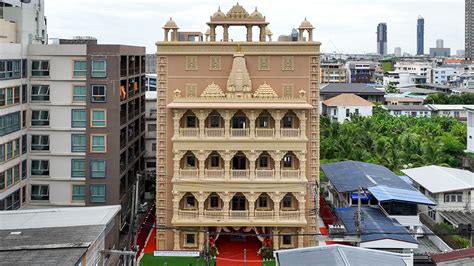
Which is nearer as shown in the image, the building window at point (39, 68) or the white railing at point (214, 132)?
the white railing at point (214, 132)

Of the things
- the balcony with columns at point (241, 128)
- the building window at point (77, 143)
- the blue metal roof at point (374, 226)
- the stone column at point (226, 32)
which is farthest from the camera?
the building window at point (77, 143)

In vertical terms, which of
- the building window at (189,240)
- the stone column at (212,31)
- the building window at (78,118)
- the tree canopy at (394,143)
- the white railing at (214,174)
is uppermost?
the stone column at (212,31)

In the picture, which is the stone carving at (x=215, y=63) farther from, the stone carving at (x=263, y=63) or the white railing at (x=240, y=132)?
the white railing at (x=240, y=132)

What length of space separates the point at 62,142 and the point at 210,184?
9.89 meters

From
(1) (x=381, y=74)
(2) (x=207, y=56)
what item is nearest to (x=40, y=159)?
(2) (x=207, y=56)

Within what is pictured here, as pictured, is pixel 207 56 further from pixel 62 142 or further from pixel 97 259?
pixel 97 259

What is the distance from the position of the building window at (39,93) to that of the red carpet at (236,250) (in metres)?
13.7

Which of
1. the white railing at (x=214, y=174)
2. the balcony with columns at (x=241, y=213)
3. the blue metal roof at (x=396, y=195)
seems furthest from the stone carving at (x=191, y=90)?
the blue metal roof at (x=396, y=195)

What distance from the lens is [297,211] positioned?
3288 centimetres

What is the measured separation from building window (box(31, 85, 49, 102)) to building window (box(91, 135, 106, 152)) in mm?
3825

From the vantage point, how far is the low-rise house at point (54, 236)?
19.2 meters

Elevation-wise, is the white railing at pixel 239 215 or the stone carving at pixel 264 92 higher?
the stone carving at pixel 264 92

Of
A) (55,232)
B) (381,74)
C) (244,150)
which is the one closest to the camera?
(55,232)

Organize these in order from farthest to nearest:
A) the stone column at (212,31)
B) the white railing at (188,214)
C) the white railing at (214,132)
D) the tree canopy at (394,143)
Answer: the tree canopy at (394,143) < the stone column at (212,31) < the white railing at (188,214) < the white railing at (214,132)
